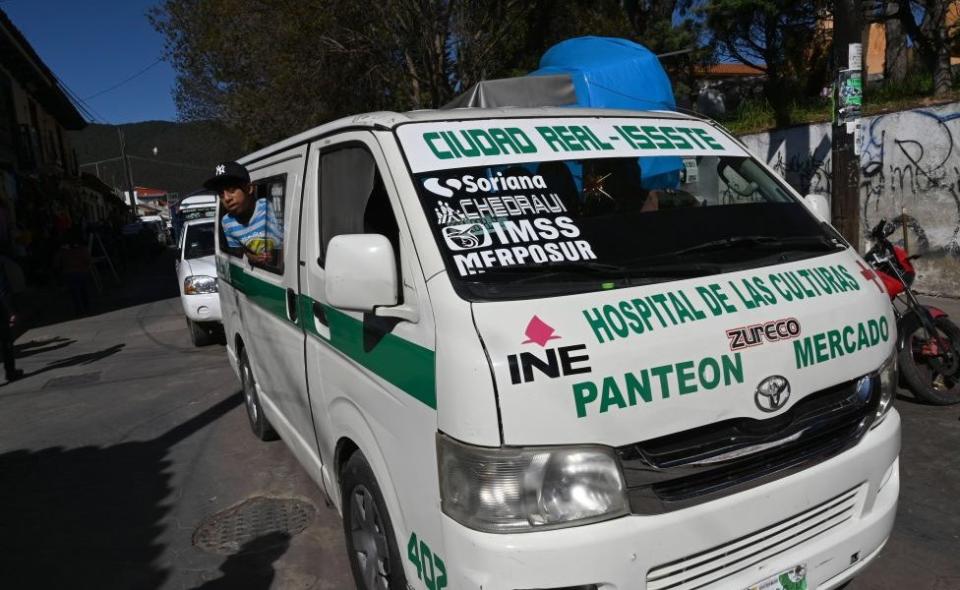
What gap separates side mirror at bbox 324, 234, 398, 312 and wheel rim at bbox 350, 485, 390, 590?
2.63 feet

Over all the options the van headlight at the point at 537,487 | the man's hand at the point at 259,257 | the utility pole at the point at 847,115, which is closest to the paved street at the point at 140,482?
the man's hand at the point at 259,257

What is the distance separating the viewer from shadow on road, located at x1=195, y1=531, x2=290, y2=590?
338 cm

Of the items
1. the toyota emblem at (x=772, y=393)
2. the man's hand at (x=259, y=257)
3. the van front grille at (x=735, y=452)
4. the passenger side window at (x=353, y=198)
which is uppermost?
the passenger side window at (x=353, y=198)

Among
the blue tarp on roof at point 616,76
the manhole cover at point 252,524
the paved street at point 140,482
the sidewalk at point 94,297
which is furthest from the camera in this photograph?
the sidewalk at point 94,297

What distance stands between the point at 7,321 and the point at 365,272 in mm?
7752

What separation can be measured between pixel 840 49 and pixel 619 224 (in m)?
5.73

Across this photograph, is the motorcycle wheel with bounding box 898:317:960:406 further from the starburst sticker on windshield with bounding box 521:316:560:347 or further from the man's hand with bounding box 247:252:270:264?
the man's hand with bounding box 247:252:270:264

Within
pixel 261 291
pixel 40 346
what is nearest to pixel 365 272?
pixel 261 291

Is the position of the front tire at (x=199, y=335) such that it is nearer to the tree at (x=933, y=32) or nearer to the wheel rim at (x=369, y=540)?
the wheel rim at (x=369, y=540)

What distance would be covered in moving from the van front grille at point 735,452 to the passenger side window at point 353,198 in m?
1.09

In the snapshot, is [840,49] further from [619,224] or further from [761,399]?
[761,399]

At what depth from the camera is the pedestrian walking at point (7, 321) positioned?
8.01 meters

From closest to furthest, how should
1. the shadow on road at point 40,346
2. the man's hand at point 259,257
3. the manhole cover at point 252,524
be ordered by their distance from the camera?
the manhole cover at point 252,524, the man's hand at point 259,257, the shadow on road at point 40,346

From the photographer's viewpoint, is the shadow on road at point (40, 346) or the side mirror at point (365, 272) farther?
the shadow on road at point (40, 346)
